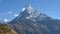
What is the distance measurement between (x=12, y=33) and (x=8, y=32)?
0.69 m

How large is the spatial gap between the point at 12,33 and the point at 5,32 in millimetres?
1281

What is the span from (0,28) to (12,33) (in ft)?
7.06

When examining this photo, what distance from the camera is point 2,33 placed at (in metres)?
27.8

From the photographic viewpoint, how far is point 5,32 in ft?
93.0

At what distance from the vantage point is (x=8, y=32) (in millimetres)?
28828

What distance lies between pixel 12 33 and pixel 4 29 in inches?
58.4

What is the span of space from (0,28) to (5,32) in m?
1.52

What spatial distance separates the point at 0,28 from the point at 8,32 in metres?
1.60

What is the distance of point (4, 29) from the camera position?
96.2 ft

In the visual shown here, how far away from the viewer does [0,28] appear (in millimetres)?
29391

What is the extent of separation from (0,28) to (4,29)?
2.23 ft
